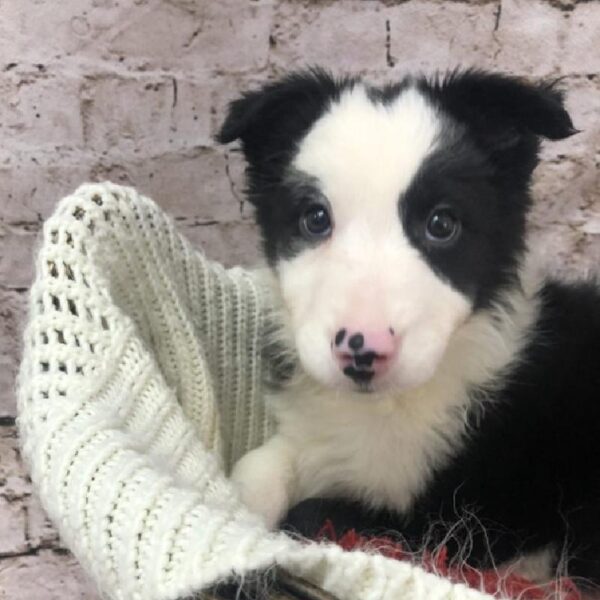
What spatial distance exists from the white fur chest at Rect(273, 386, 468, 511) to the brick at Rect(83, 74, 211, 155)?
0.66 metres

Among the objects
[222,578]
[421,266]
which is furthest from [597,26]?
[222,578]

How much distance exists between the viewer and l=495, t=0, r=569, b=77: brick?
1.86 metres

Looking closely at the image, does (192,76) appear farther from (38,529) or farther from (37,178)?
(38,529)

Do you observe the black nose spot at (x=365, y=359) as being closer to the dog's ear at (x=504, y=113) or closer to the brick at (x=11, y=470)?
the dog's ear at (x=504, y=113)

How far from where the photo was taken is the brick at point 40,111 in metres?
1.77

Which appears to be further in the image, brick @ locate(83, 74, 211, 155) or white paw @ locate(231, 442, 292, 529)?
brick @ locate(83, 74, 211, 155)

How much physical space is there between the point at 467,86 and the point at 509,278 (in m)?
0.27

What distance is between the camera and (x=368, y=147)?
1.22 meters

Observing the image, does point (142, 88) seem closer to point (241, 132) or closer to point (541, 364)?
point (241, 132)

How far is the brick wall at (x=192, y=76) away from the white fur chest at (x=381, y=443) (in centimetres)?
61

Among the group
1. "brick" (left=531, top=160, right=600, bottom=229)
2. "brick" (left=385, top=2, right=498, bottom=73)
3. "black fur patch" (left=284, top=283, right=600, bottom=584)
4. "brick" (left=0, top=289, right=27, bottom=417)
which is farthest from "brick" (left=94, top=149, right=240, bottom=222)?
"black fur patch" (left=284, top=283, right=600, bottom=584)

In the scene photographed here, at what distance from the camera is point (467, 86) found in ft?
4.26

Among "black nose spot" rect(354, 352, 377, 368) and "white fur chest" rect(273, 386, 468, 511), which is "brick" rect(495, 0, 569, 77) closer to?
"white fur chest" rect(273, 386, 468, 511)

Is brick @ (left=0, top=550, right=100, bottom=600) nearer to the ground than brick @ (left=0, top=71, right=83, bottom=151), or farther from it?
nearer to the ground
